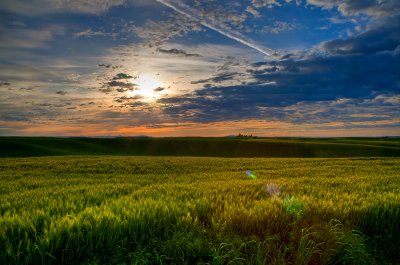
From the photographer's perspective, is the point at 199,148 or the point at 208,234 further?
the point at 199,148

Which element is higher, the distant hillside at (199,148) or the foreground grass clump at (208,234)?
the foreground grass clump at (208,234)

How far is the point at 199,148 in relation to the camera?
8006cm

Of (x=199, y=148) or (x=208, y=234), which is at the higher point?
(x=208, y=234)

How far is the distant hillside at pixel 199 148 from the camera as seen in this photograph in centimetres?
5997

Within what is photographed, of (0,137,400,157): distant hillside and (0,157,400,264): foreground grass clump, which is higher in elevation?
(0,157,400,264): foreground grass clump

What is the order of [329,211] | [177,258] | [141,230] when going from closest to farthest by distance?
1. [177,258]
2. [141,230]
3. [329,211]

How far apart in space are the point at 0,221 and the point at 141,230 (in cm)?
212

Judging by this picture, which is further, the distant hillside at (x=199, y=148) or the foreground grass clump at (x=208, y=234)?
the distant hillside at (x=199, y=148)

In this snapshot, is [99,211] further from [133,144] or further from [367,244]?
[133,144]

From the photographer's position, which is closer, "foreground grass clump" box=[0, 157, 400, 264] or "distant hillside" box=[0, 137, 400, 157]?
"foreground grass clump" box=[0, 157, 400, 264]

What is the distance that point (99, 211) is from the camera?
16.7 feet

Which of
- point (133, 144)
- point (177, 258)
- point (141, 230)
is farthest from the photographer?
point (133, 144)

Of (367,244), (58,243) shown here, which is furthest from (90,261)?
(367,244)

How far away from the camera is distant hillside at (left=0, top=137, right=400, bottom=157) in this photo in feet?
197
